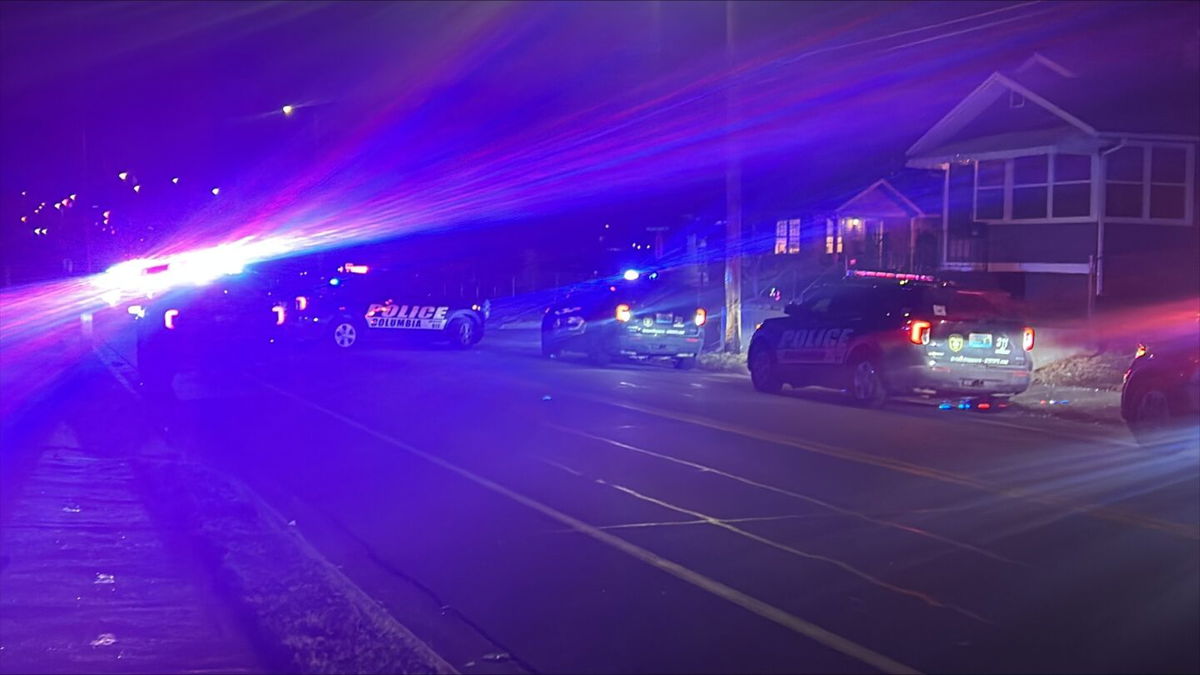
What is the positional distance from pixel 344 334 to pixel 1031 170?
17391 millimetres

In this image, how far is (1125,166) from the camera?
29.9m

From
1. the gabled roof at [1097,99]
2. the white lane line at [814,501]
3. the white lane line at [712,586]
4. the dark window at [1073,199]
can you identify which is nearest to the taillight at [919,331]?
the white lane line at [814,501]

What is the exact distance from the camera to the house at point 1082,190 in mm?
29172

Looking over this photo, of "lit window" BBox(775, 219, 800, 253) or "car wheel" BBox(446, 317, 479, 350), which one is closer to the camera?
"car wheel" BBox(446, 317, 479, 350)

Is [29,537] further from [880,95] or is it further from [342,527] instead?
[880,95]

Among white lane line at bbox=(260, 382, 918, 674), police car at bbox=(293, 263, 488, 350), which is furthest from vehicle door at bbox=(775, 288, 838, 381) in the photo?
police car at bbox=(293, 263, 488, 350)

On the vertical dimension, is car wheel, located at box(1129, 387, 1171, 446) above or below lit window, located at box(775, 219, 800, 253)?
below

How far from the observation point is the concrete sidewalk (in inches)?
252

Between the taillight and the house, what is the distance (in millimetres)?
11160

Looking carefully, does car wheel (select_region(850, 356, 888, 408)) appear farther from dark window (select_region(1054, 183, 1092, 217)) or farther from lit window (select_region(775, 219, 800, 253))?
lit window (select_region(775, 219, 800, 253))

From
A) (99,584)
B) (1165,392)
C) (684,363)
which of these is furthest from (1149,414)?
(684,363)

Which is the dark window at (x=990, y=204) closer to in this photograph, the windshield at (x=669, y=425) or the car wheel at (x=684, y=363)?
the windshield at (x=669, y=425)

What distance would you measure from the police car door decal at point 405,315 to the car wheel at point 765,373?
936 centimetres

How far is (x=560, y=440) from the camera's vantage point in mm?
13914
